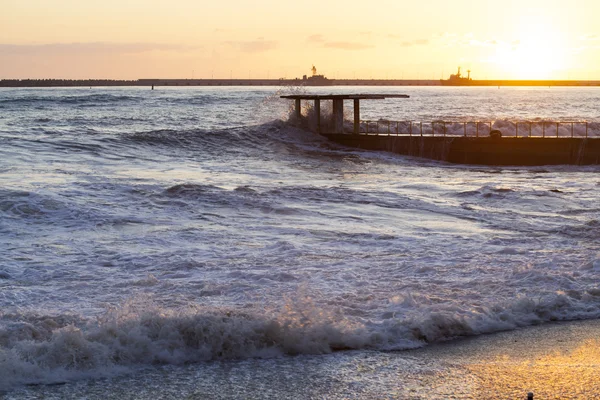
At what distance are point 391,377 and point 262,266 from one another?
4.62m

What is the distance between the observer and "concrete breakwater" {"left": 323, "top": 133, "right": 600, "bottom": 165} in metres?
31.7

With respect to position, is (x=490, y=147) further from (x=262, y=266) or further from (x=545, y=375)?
(x=545, y=375)

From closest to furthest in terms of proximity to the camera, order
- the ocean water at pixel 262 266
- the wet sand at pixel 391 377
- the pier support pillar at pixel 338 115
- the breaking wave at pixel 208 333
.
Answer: the wet sand at pixel 391 377 → the breaking wave at pixel 208 333 → the ocean water at pixel 262 266 → the pier support pillar at pixel 338 115

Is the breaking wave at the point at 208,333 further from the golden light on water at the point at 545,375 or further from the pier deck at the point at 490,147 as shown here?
the pier deck at the point at 490,147

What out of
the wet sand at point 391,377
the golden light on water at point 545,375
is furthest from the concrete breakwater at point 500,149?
the golden light on water at point 545,375

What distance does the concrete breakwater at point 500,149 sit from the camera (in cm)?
3170

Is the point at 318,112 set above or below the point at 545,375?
above

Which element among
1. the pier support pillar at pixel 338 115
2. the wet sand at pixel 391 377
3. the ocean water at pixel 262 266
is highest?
the pier support pillar at pixel 338 115

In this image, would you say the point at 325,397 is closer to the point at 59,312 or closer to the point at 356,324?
the point at 356,324

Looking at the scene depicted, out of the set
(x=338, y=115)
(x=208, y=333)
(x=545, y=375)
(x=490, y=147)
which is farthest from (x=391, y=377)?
(x=338, y=115)

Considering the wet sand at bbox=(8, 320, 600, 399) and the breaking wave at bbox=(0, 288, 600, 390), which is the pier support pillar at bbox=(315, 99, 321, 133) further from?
the wet sand at bbox=(8, 320, 600, 399)

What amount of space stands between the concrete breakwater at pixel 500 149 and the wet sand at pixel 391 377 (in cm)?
2501

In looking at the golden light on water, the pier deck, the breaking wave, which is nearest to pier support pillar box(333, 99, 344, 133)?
the pier deck

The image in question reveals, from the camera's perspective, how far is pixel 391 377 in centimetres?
735
